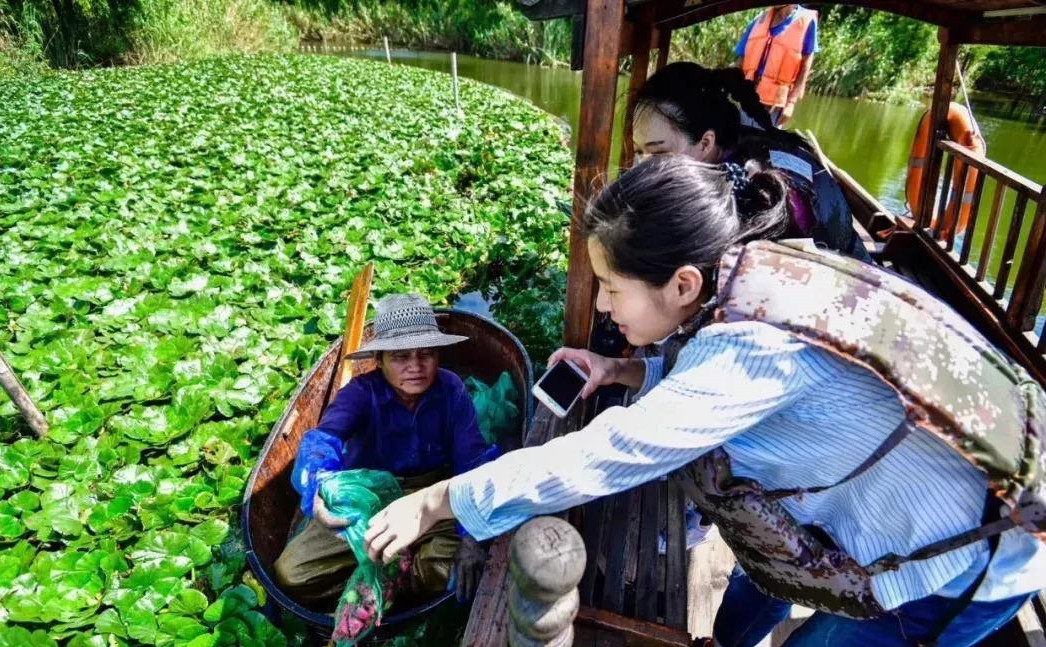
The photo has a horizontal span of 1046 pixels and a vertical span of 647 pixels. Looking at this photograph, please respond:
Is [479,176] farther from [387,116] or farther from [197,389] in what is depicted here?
[197,389]

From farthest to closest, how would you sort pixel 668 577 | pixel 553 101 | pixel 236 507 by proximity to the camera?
1. pixel 553 101
2. pixel 236 507
3. pixel 668 577

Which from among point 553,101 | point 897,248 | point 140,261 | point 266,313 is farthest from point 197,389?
point 553,101

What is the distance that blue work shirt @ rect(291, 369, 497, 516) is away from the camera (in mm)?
2062

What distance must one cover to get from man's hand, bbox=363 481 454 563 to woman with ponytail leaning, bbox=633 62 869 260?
136 cm

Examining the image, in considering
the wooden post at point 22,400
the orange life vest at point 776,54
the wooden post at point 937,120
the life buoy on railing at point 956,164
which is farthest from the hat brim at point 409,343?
the orange life vest at point 776,54

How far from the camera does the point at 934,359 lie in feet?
2.75

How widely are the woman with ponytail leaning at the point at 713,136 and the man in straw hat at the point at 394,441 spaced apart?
104 cm

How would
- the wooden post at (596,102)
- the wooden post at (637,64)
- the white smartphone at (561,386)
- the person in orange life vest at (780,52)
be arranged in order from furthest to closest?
the person in orange life vest at (780,52) → the wooden post at (637,64) → the white smartphone at (561,386) → the wooden post at (596,102)

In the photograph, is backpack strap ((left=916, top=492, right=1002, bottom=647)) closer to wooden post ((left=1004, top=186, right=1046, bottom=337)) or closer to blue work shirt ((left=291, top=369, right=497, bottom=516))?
blue work shirt ((left=291, top=369, right=497, bottom=516))

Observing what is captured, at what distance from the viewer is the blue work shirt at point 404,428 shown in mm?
2062

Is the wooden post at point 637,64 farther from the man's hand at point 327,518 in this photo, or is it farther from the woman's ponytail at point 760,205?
the man's hand at point 327,518

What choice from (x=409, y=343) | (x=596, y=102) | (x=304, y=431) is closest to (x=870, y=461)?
(x=596, y=102)

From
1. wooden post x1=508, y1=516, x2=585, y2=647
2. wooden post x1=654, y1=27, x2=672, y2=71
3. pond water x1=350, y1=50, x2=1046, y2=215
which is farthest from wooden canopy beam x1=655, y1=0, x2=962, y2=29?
pond water x1=350, y1=50, x2=1046, y2=215

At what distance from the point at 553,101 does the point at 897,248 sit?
11372 millimetres
